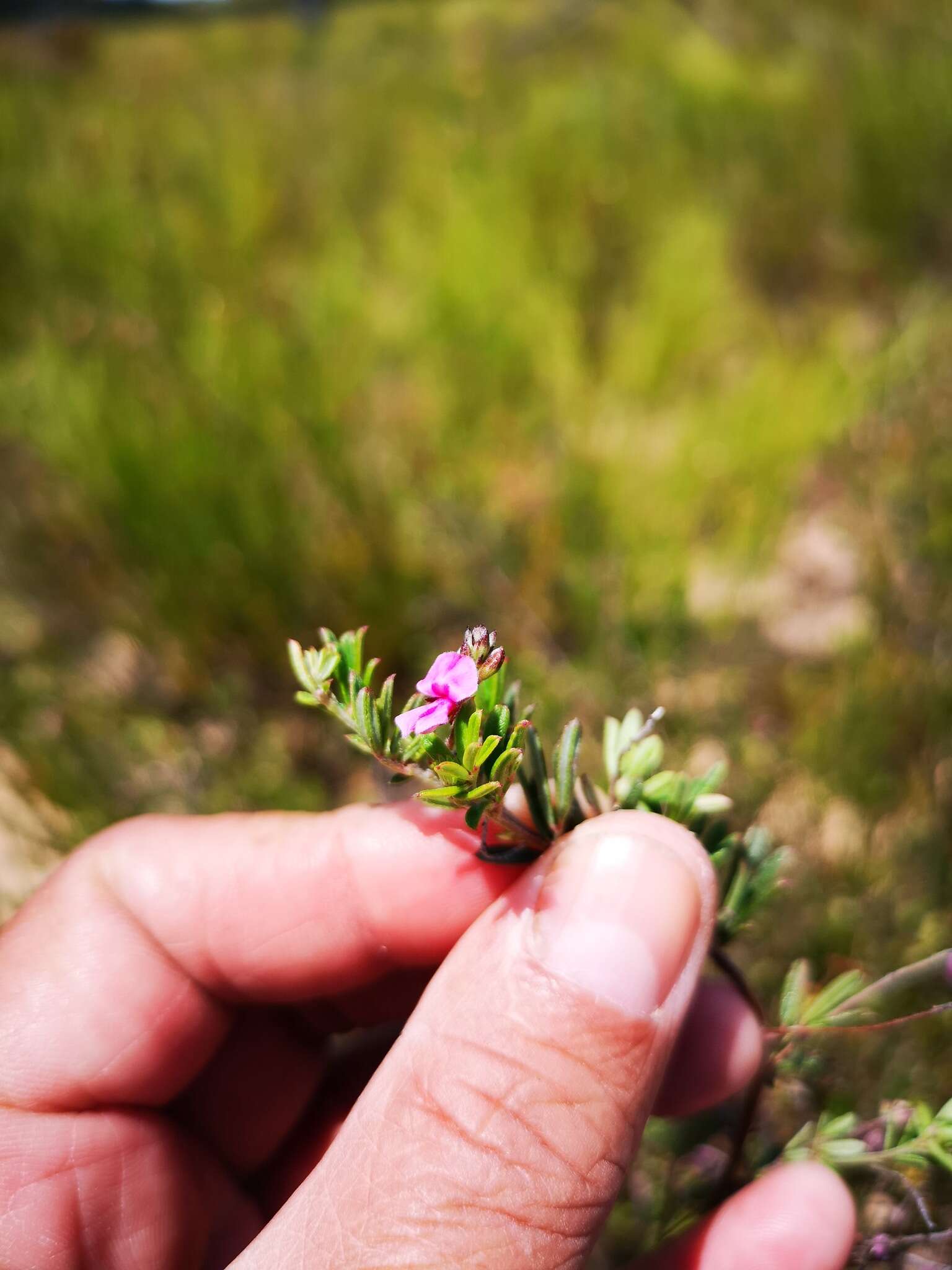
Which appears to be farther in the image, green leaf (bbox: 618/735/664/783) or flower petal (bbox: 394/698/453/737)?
green leaf (bbox: 618/735/664/783)

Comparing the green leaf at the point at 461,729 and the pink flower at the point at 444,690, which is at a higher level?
the pink flower at the point at 444,690

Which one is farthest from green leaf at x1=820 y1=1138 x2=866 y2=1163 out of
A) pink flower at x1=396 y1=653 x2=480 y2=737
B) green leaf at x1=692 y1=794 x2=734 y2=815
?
pink flower at x1=396 y1=653 x2=480 y2=737

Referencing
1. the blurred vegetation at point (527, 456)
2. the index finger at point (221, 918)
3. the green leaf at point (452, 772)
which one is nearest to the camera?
the green leaf at point (452, 772)

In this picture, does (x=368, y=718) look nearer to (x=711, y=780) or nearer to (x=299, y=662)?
(x=299, y=662)

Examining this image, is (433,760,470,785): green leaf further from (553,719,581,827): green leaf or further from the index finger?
the index finger

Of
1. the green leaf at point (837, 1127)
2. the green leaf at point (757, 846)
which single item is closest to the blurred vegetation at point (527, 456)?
the green leaf at point (837, 1127)

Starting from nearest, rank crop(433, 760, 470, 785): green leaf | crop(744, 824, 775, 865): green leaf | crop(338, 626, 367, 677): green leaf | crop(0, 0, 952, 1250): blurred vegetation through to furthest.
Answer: crop(433, 760, 470, 785): green leaf < crop(338, 626, 367, 677): green leaf < crop(744, 824, 775, 865): green leaf < crop(0, 0, 952, 1250): blurred vegetation

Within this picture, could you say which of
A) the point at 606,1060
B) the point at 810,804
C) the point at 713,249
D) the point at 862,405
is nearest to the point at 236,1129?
the point at 606,1060

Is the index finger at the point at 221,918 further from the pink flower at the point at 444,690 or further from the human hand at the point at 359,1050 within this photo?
the pink flower at the point at 444,690

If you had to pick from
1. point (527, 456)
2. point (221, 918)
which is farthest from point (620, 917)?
point (527, 456)
